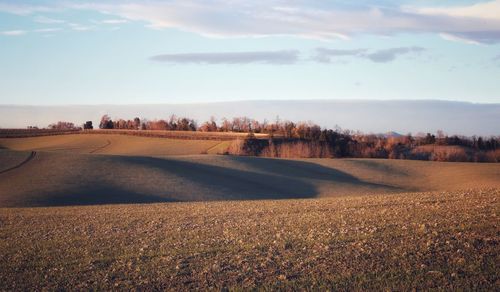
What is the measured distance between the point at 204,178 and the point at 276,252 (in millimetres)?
33515

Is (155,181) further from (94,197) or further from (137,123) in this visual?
(137,123)

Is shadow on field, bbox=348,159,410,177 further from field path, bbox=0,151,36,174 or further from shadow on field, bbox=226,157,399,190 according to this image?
field path, bbox=0,151,36,174

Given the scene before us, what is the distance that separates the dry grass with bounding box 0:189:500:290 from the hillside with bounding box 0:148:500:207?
62.9ft

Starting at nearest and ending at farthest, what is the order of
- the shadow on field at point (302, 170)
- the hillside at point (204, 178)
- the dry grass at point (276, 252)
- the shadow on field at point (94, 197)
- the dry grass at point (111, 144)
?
the dry grass at point (276, 252) → the shadow on field at point (94, 197) → the hillside at point (204, 178) → the shadow on field at point (302, 170) → the dry grass at point (111, 144)

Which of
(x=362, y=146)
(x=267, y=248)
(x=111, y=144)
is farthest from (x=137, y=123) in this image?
(x=267, y=248)

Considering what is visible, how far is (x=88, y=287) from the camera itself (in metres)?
9.68

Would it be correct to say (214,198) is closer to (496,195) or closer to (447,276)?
(496,195)

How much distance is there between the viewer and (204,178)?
147 ft

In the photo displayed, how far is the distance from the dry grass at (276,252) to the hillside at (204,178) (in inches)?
755

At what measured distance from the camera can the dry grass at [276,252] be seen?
935 centimetres

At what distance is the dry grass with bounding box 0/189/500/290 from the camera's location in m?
9.35

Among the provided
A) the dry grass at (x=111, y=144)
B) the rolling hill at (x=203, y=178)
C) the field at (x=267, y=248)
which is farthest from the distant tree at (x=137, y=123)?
the field at (x=267, y=248)

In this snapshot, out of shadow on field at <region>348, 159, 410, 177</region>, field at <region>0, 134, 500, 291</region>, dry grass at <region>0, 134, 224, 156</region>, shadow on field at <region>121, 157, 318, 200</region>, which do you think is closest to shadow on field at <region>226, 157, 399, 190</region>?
shadow on field at <region>121, 157, 318, 200</region>

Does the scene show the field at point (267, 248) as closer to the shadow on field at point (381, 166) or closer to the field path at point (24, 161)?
the field path at point (24, 161)
